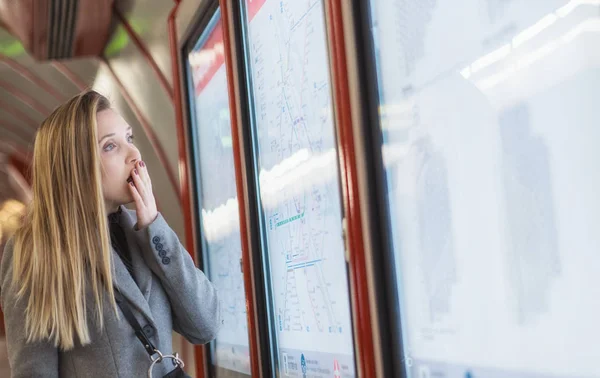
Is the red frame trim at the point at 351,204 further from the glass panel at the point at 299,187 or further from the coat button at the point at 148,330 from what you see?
the coat button at the point at 148,330

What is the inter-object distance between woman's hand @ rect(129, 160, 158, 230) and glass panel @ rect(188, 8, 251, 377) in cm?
97

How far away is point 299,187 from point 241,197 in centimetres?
58

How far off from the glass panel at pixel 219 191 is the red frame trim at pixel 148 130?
1.70 metres

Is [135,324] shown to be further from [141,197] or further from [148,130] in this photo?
[148,130]

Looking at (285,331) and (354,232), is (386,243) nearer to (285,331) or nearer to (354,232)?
(354,232)

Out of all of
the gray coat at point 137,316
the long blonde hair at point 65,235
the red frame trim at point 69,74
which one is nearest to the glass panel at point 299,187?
the gray coat at point 137,316

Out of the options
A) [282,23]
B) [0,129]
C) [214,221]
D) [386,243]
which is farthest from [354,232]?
[0,129]

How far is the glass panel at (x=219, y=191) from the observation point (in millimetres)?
3316

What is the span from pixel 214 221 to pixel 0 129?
764cm

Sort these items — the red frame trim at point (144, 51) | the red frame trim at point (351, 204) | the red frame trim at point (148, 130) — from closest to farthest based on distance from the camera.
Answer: the red frame trim at point (351, 204) → the red frame trim at point (144, 51) → the red frame trim at point (148, 130)

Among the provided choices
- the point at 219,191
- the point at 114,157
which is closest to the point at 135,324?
the point at 114,157

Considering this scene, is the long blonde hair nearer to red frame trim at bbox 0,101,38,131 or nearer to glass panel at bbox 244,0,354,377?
glass panel at bbox 244,0,354,377

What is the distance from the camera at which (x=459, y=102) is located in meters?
1.57

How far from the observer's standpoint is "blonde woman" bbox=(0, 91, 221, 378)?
2.11m
